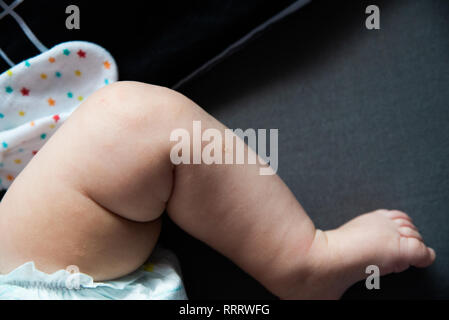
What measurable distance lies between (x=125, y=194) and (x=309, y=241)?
0.31 metres

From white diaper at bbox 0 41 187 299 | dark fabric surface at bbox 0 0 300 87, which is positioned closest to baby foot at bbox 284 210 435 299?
white diaper at bbox 0 41 187 299

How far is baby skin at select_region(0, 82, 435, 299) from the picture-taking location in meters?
0.54

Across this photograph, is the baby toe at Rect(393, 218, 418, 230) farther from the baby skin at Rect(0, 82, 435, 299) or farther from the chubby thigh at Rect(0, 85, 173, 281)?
the chubby thigh at Rect(0, 85, 173, 281)

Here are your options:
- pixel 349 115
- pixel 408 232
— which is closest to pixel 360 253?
pixel 408 232

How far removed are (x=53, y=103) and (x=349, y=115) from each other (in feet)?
1.81

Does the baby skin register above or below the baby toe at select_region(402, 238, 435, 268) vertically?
above

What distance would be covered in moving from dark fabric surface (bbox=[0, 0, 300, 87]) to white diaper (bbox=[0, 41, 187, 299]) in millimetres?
29

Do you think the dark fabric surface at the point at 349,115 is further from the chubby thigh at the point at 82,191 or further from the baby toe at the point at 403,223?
the chubby thigh at the point at 82,191

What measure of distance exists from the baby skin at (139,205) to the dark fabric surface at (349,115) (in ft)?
0.30

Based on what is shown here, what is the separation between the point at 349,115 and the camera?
73 cm

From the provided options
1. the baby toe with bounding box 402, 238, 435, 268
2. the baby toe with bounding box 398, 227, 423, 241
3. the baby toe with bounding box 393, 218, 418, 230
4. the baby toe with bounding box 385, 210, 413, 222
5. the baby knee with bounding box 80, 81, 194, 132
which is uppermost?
the baby knee with bounding box 80, 81, 194, 132

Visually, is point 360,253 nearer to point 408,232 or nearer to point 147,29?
point 408,232

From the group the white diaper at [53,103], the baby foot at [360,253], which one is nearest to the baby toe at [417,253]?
the baby foot at [360,253]

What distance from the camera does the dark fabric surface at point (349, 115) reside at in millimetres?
704
